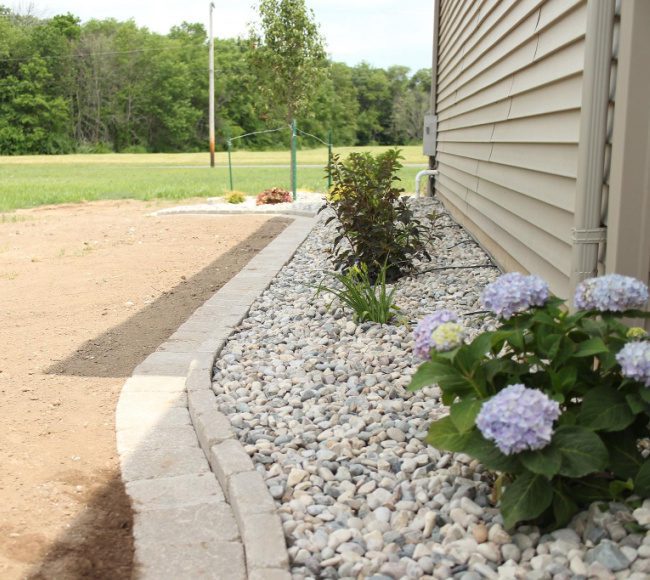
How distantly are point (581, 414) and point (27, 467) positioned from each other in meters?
1.99

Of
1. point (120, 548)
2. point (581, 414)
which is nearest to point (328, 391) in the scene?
point (120, 548)

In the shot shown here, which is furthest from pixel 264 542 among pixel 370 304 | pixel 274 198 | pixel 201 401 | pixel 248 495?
pixel 274 198

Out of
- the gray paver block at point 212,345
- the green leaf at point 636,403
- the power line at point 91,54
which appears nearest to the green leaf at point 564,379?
the green leaf at point 636,403

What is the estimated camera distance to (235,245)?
7.99 meters

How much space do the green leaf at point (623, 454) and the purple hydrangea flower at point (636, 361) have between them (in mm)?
221

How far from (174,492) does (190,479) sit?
101 millimetres

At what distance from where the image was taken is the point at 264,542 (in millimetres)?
2055

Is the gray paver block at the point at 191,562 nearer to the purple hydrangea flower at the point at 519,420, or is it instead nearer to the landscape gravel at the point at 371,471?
the landscape gravel at the point at 371,471

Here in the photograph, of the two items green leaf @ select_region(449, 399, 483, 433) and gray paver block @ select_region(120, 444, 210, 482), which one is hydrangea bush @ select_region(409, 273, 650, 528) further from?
gray paver block @ select_region(120, 444, 210, 482)

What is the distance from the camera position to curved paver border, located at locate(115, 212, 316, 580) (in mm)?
2078

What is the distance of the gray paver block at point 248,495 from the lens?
2.23 meters

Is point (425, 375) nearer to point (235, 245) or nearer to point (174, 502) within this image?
point (174, 502)

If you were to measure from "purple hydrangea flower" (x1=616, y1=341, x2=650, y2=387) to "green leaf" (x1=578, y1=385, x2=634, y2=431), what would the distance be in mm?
112

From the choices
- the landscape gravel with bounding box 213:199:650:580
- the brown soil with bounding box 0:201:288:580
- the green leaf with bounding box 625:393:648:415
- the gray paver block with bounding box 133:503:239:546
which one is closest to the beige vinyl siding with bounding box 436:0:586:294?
the landscape gravel with bounding box 213:199:650:580
